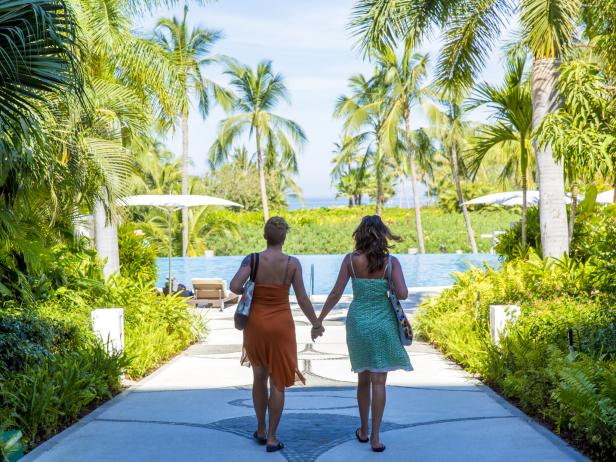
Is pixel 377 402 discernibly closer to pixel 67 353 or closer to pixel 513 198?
pixel 67 353

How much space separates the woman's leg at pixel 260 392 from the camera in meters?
5.61

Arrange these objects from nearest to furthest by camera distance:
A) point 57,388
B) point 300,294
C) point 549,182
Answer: point 300,294 → point 57,388 → point 549,182

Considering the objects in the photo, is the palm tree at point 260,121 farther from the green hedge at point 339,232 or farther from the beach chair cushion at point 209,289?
the beach chair cushion at point 209,289

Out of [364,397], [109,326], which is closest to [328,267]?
[109,326]

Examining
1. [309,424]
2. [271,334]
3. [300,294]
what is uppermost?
[300,294]

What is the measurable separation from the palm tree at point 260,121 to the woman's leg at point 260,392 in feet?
107

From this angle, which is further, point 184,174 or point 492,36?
point 184,174

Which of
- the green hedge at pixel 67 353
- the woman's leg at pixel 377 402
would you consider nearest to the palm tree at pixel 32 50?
the green hedge at pixel 67 353

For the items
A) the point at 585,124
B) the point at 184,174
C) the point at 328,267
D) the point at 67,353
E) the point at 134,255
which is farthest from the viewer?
the point at 184,174

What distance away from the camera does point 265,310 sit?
552 cm

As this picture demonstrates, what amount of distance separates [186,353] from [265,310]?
553cm

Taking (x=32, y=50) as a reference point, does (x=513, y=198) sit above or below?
above

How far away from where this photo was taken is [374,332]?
18.1ft

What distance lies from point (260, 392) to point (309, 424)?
87 centimetres
